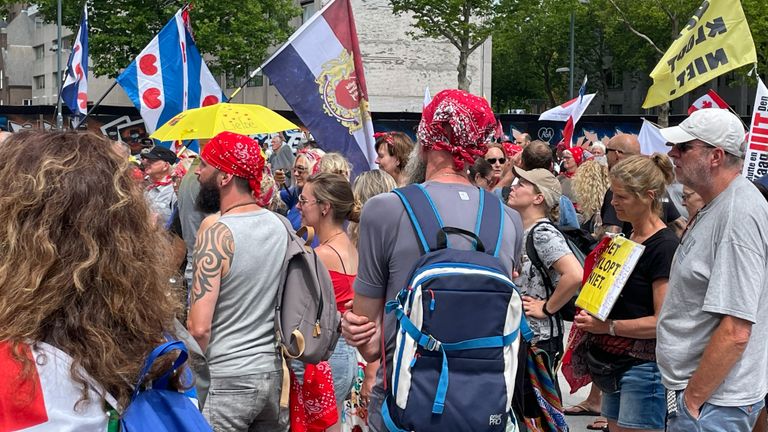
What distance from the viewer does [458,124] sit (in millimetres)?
3326

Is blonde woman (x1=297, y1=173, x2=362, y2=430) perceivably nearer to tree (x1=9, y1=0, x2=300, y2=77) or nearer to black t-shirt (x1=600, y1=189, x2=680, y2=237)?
black t-shirt (x1=600, y1=189, x2=680, y2=237)

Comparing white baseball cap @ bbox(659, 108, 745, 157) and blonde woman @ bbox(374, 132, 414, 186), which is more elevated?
white baseball cap @ bbox(659, 108, 745, 157)

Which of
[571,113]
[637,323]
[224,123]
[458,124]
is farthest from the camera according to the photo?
[571,113]

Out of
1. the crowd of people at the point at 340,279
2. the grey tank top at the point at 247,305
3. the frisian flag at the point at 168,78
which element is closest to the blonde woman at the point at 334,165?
the crowd of people at the point at 340,279

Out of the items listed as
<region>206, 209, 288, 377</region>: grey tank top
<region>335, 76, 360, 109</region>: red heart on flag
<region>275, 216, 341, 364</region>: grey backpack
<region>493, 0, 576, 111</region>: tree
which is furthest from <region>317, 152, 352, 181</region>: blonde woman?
<region>493, 0, 576, 111</region>: tree

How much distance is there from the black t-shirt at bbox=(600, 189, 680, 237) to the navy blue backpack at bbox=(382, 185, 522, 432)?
3.85 meters

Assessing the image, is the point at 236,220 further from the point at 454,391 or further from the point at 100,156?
the point at 100,156

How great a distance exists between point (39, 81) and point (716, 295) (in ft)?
272

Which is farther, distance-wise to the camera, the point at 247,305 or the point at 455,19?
the point at 455,19

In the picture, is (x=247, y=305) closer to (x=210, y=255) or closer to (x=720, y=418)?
(x=210, y=255)

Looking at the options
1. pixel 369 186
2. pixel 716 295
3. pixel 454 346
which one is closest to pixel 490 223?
pixel 454 346

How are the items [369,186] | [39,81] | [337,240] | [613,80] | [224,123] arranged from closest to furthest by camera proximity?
[337,240] → [369,186] → [224,123] → [613,80] → [39,81]

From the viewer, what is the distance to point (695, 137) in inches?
153

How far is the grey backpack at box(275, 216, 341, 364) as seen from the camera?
4.34 metres
